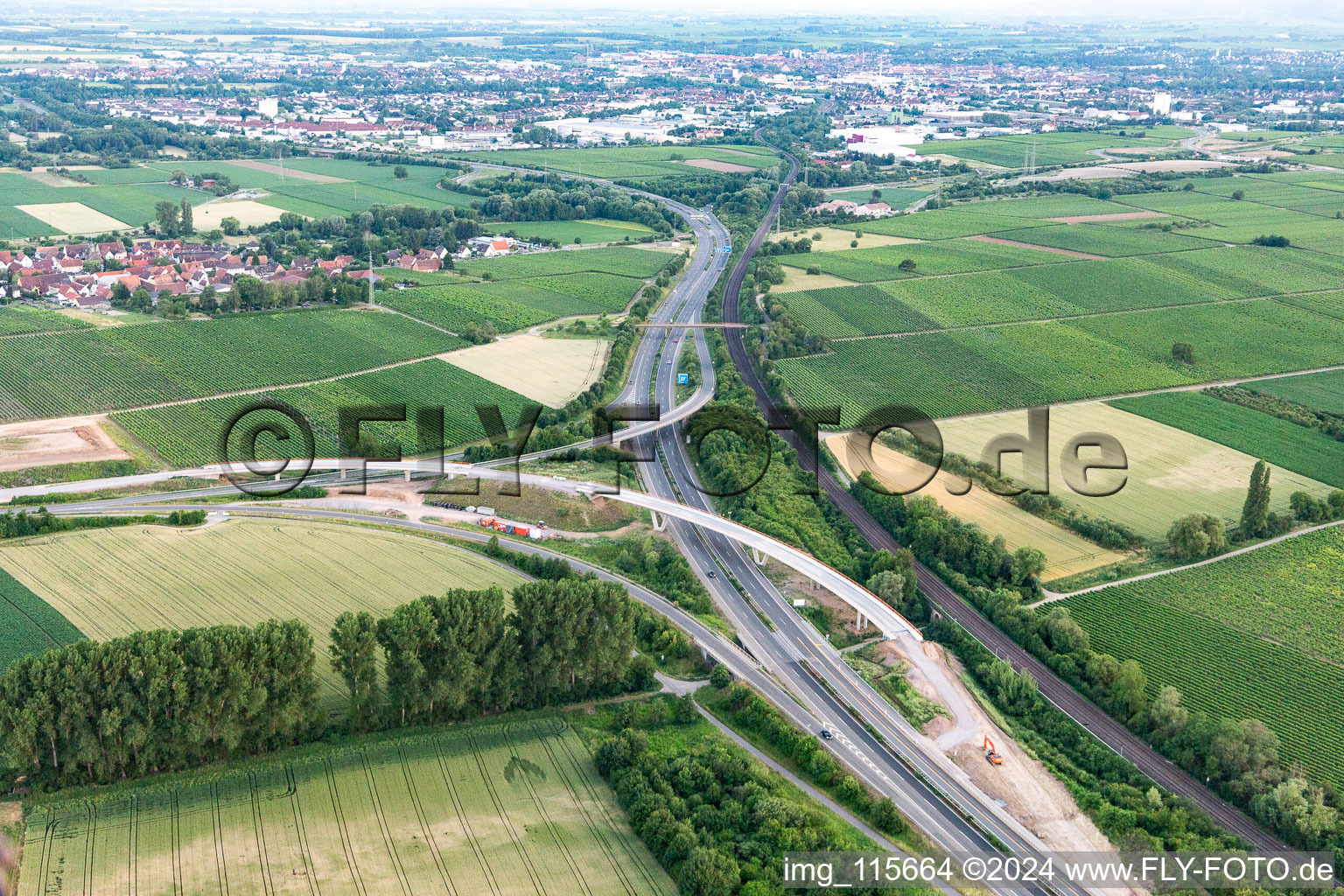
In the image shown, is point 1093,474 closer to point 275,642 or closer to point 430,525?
point 430,525

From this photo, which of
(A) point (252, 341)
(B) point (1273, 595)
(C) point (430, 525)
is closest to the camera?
(B) point (1273, 595)

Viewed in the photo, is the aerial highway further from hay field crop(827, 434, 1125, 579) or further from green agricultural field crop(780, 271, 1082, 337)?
green agricultural field crop(780, 271, 1082, 337)

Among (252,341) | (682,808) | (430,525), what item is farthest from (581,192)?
(682,808)

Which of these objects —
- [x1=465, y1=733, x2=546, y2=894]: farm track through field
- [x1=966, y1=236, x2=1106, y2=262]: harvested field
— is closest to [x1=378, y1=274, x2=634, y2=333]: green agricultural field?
[x1=966, y1=236, x2=1106, y2=262]: harvested field

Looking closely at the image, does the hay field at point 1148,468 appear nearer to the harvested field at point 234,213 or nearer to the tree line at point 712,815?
the tree line at point 712,815

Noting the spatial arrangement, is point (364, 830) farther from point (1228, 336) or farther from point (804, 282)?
point (1228, 336)

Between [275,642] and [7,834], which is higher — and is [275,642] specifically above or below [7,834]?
above

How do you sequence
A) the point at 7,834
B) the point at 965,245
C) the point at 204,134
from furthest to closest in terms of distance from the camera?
the point at 204,134 < the point at 965,245 < the point at 7,834
